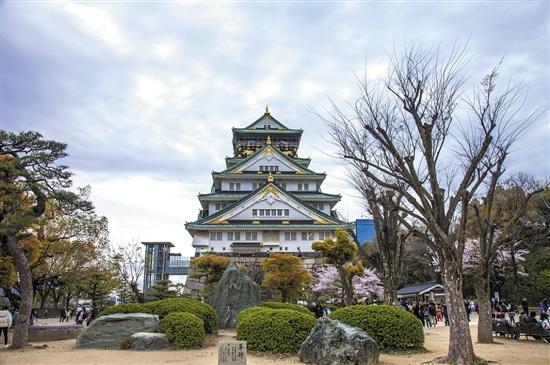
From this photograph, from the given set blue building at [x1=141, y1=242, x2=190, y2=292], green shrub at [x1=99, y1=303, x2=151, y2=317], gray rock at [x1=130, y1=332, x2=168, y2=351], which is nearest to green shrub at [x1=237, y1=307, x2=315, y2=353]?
gray rock at [x1=130, y1=332, x2=168, y2=351]

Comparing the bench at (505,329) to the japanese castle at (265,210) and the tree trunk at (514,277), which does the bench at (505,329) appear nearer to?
the tree trunk at (514,277)

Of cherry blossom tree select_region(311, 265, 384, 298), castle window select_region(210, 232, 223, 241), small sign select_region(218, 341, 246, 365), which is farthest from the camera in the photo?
castle window select_region(210, 232, 223, 241)

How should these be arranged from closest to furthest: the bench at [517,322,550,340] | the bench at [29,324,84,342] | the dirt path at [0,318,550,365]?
1. the dirt path at [0,318,550,365]
2. the bench at [517,322,550,340]
3. the bench at [29,324,84,342]

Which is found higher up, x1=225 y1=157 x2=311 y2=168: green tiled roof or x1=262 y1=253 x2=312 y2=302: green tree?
x1=225 y1=157 x2=311 y2=168: green tiled roof

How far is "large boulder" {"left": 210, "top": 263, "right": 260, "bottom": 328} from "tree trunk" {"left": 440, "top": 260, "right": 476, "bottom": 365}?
39.7ft

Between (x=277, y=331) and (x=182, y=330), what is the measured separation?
2.95 m

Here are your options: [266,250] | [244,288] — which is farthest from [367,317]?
[266,250]

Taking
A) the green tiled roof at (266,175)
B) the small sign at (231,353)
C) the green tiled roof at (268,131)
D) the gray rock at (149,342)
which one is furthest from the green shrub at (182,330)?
the green tiled roof at (268,131)

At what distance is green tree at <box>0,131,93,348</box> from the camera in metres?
13.6

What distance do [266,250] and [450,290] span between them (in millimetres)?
35011

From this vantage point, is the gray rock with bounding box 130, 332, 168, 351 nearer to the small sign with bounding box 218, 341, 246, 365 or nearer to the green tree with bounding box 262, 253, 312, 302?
the small sign with bounding box 218, 341, 246, 365

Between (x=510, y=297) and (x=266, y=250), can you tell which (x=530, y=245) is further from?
(x=266, y=250)

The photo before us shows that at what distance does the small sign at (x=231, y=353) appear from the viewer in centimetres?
817

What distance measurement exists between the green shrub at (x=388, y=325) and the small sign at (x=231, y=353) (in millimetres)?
5727
